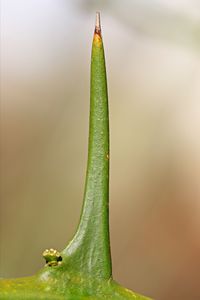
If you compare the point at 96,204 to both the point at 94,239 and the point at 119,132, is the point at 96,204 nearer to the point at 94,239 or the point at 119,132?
the point at 94,239

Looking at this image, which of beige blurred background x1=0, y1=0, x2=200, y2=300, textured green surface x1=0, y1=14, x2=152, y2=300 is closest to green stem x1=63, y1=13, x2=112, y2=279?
textured green surface x1=0, y1=14, x2=152, y2=300

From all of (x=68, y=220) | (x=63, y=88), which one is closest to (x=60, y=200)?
(x=68, y=220)

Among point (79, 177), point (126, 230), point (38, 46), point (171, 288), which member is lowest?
point (171, 288)

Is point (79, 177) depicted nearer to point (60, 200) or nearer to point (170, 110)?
point (60, 200)

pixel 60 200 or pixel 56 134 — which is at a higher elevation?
pixel 56 134

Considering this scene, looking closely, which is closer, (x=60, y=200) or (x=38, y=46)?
(x=60, y=200)

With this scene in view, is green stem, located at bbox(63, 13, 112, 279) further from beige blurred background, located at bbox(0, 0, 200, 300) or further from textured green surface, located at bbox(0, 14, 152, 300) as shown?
beige blurred background, located at bbox(0, 0, 200, 300)

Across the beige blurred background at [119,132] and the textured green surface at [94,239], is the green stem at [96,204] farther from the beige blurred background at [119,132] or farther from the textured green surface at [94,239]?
the beige blurred background at [119,132]
